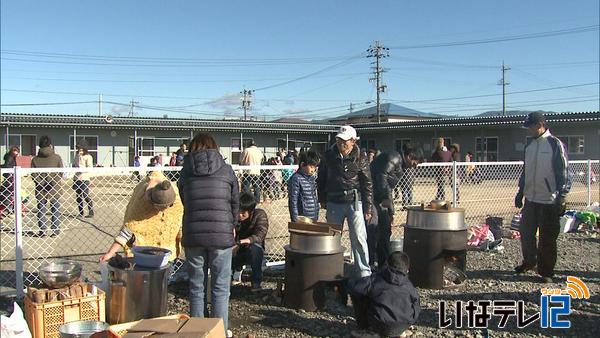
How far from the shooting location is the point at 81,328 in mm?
3590

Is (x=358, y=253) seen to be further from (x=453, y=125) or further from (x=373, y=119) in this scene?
(x=373, y=119)

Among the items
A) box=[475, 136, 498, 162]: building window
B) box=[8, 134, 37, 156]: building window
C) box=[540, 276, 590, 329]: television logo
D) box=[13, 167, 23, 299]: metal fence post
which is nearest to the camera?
box=[540, 276, 590, 329]: television logo

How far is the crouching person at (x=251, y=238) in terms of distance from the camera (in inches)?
213

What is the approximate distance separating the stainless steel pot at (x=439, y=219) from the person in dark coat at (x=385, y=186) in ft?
1.92

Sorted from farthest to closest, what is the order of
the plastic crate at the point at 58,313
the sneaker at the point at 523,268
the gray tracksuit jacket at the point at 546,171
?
the sneaker at the point at 523,268 → the gray tracksuit jacket at the point at 546,171 → the plastic crate at the point at 58,313

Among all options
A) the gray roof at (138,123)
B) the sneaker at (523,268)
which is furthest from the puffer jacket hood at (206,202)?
the gray roof at (138,123)

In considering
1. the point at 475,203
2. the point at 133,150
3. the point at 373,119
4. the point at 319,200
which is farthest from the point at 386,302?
the point at 373,119

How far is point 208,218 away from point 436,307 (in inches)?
A: 95.8

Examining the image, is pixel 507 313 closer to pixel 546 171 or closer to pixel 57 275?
pixel 546 171

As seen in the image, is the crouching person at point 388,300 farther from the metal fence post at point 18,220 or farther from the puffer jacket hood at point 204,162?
the metal fence post at point 18,220

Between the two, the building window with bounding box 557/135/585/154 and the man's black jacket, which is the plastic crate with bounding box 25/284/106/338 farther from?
the building window with bounding box 557/135/585/154

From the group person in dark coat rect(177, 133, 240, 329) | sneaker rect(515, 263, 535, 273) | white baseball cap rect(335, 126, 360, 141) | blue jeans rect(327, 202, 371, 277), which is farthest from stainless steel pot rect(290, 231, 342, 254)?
sneaker rect(515, 263, 535, 273)

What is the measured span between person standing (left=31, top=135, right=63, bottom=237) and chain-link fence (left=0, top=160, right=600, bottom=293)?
0.02m

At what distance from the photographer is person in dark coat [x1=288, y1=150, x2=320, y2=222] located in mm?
5891
